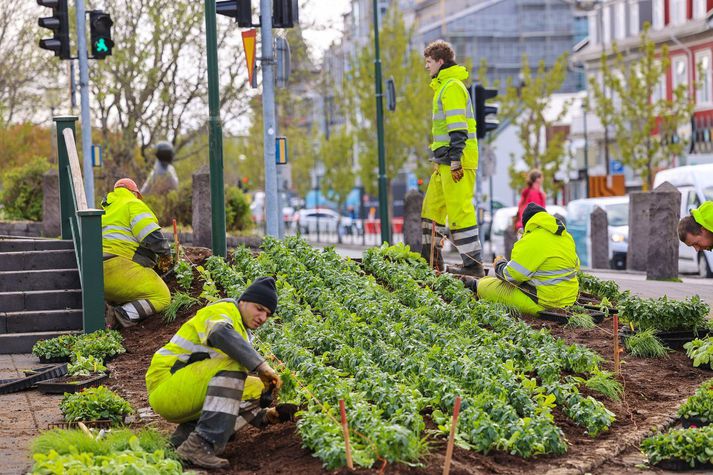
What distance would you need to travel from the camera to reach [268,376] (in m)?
8.05

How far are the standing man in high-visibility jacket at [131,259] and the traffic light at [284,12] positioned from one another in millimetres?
4467

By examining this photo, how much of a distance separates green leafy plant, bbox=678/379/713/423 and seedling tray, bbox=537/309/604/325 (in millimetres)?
3585

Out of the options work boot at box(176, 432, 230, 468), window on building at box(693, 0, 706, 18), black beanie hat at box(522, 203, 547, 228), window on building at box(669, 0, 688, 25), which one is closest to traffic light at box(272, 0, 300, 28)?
black beanie hat at box(522, 203, 547, 228)

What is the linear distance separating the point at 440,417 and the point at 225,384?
133cm

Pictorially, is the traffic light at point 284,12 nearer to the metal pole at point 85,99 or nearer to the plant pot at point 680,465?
the metal pole at point 85,99

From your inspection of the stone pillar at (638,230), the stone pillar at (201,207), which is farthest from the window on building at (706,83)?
the stone pillar at (201,207)

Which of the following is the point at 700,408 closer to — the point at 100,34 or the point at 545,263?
the point at 545,263

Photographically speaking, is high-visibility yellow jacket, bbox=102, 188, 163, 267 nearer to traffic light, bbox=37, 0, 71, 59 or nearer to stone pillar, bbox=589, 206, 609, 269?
traffic light, bbox=37, 0, 71, 59

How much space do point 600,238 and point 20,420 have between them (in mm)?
19326

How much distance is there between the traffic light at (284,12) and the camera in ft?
57.1

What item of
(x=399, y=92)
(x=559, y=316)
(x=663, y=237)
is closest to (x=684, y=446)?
(x=559, y=316)

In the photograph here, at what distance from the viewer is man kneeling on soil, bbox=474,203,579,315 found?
1218 cm

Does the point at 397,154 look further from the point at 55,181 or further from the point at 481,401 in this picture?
the point at 481,401

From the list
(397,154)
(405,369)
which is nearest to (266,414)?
(405,369)
